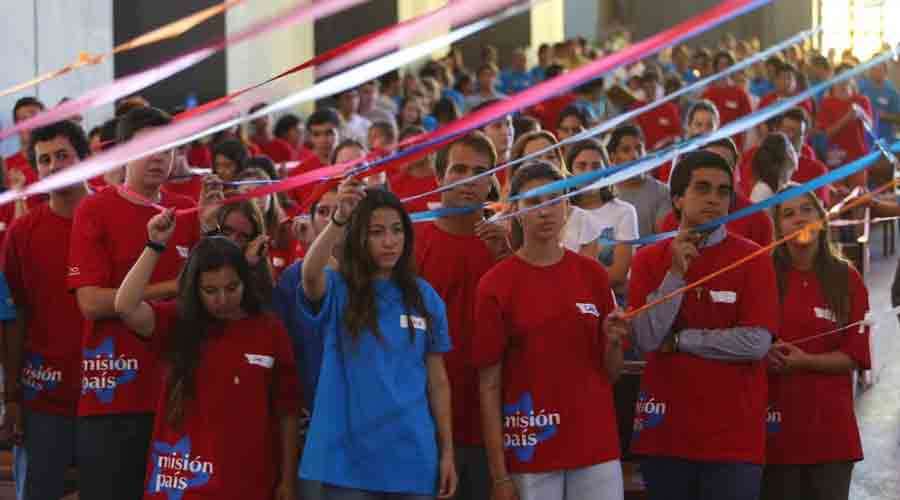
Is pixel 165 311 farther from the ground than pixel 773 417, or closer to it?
farther from the ground

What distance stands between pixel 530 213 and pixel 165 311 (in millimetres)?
1296

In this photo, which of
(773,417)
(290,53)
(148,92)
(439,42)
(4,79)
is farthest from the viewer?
(290,53)

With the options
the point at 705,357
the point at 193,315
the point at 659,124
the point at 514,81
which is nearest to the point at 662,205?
the point at 705,357

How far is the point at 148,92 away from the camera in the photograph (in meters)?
16.8

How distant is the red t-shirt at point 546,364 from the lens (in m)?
5.18

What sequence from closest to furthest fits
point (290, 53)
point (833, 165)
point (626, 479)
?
point (626, 479) < point (833, 165) < point (290, 53)

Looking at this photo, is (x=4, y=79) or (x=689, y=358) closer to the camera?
(x=689, y=358)

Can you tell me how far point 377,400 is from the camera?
16.6 feet

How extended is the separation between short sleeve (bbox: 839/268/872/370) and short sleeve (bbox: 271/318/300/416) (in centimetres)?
198

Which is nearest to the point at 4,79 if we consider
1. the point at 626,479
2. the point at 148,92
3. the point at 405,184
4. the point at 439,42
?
the point at 148,92

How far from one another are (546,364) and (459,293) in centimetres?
58

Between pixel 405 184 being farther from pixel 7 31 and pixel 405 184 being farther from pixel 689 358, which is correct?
pixel 7 31

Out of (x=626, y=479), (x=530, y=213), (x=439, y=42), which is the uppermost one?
(x=439, y=42)

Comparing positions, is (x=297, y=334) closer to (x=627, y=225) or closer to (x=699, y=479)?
(x=699, y=479)
